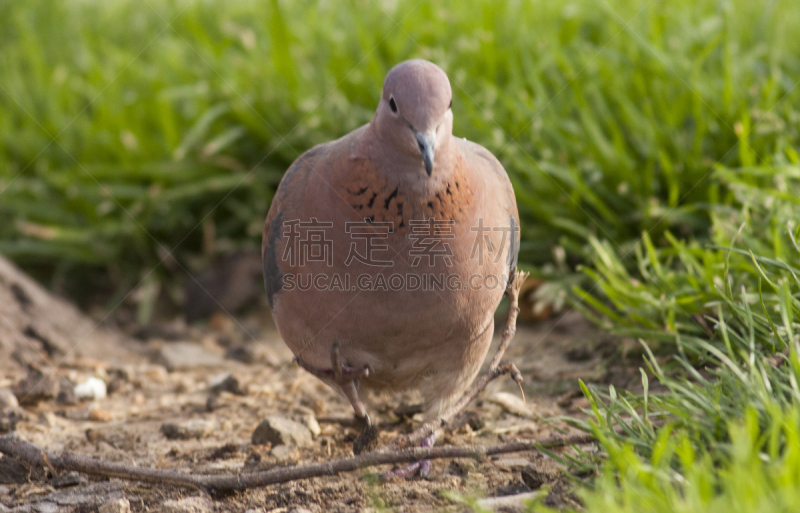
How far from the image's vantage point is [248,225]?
5.25 meters

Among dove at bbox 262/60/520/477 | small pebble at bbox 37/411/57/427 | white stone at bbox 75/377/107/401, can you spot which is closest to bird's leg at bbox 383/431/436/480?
dove at bbox 262/60/520/477

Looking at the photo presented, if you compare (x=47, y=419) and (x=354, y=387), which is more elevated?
(x=354, y=387)

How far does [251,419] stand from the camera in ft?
10.8

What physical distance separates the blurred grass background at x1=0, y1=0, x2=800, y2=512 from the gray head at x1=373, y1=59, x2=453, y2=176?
1.22 metres

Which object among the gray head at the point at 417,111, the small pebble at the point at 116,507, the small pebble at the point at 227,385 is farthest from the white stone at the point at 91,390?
the gray head at the point at 417,111

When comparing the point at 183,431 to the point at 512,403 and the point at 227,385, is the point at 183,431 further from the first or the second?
the point at 512,403

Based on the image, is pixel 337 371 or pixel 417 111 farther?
pixel 337 371

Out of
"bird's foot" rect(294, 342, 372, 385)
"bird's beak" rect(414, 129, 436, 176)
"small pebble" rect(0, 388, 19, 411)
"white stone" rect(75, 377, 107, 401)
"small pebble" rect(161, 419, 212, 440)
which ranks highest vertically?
"bird's beak" rect(414, 129, 436, 176)

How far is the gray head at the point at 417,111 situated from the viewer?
2.43 meters

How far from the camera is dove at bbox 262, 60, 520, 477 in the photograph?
8.20 feet

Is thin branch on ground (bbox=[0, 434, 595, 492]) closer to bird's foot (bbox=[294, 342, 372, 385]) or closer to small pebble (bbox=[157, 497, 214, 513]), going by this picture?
small pebble (bbox=[157, 497, 214, 513])

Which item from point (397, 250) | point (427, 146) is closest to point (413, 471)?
point (397, 250)

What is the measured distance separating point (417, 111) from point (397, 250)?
458 mm

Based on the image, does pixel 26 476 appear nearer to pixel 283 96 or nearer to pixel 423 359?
pixel 423 359
